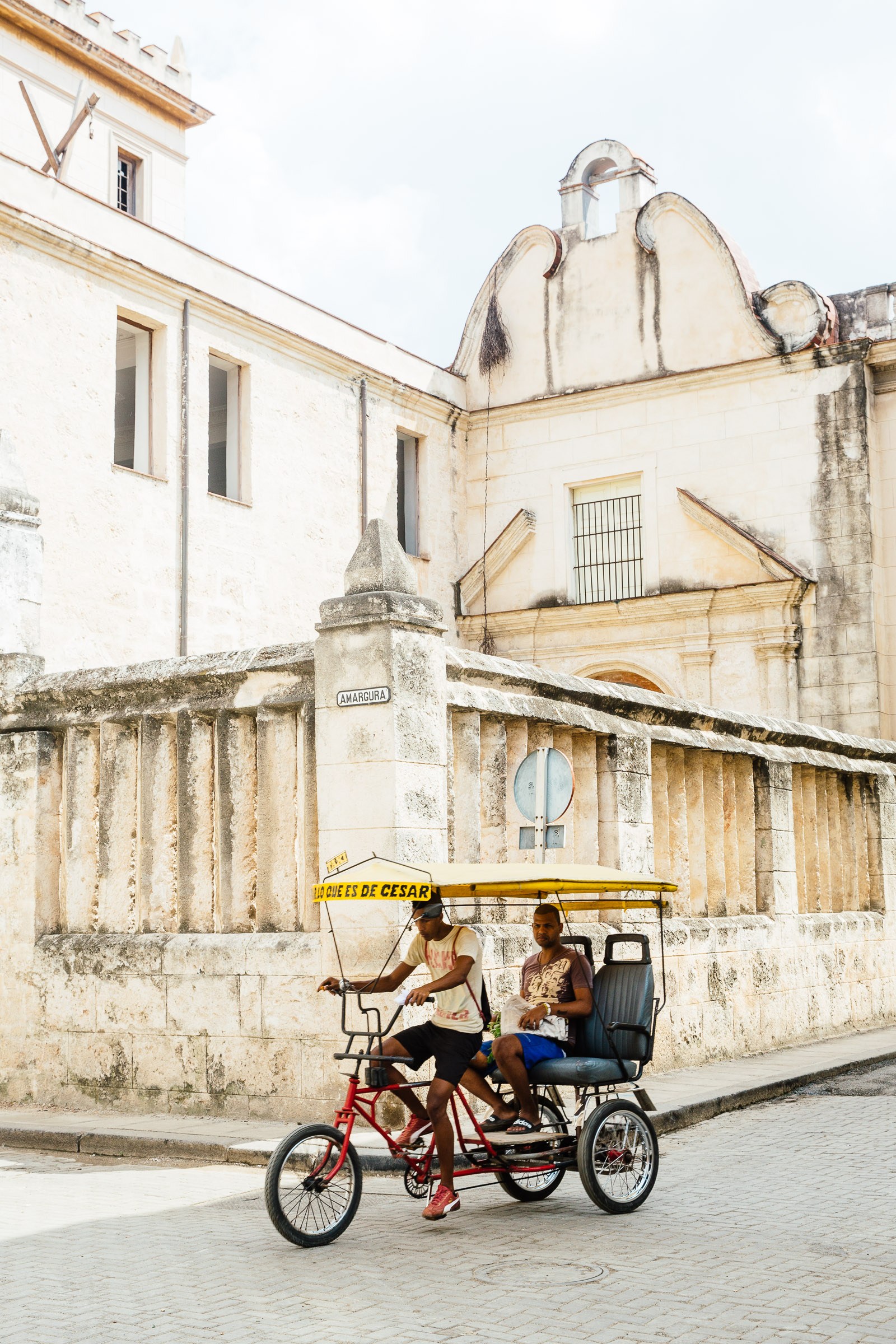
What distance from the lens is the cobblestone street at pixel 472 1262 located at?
5359 mm

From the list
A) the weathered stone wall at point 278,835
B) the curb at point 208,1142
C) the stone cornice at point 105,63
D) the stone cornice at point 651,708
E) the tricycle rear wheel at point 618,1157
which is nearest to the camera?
the tricycle rear wheel at point 618,1157

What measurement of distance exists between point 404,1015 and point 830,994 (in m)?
6.68

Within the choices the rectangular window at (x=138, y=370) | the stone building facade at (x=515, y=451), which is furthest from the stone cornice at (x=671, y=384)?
the rectangular window at (x=138, y=370)

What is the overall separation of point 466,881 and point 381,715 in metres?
2.45

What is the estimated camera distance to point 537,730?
11180 mm

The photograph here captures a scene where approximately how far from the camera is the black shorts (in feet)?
23.6

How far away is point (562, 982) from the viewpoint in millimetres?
7824

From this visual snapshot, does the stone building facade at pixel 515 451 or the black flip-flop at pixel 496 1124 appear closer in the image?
the black flip-flop at pixel 496 1124

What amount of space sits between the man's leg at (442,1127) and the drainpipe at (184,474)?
11.9 meters

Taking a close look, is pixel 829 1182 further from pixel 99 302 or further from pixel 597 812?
pixel 99 302

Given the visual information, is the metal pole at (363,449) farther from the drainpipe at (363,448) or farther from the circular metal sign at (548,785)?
the circular metal sign at (548,785)

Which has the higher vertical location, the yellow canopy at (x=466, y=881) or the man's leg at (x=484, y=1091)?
the yellow canopy at (x=466, y=881)

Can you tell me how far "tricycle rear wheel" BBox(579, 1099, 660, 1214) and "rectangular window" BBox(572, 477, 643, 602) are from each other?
49.1 ft

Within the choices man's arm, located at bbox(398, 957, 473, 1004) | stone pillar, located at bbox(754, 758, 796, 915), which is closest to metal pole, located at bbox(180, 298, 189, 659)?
stone pillar, located at bbox(754, 758, 796, 915)
